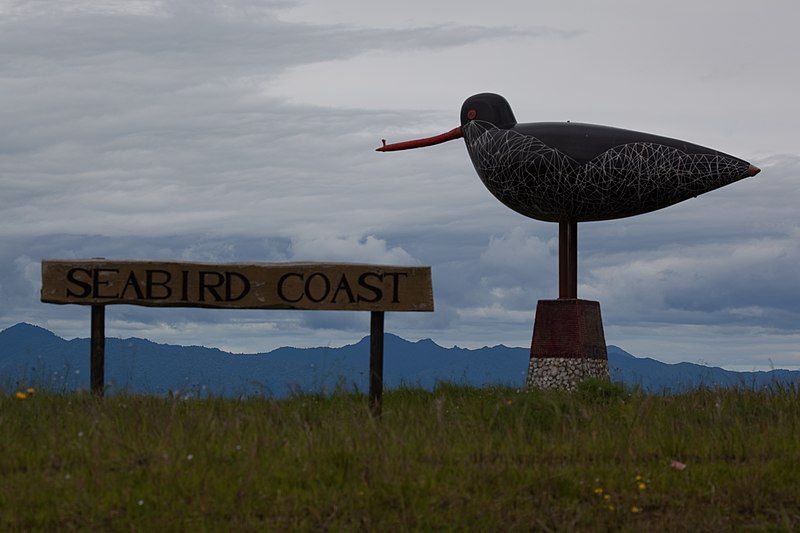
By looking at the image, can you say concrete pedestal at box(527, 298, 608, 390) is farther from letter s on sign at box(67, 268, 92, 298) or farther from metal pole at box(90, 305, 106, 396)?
letter s on sign at box(67, 268, 92, 298)

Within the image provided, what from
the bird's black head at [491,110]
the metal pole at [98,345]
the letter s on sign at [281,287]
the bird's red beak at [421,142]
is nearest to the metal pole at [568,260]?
the bird's black head at [491,110]

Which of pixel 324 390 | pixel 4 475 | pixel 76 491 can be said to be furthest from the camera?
pixel 324 390

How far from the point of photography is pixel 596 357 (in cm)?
1357

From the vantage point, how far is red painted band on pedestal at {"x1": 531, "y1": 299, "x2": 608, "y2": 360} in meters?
13.4

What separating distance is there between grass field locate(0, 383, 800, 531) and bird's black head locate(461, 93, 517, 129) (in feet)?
21.2

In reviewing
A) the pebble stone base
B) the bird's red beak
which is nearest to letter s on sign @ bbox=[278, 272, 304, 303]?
the pebble stone base

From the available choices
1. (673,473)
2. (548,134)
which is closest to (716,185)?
(548,134)

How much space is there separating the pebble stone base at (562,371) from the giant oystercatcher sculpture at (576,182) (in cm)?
1

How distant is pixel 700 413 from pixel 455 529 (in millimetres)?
4392

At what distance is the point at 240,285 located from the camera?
380 inches

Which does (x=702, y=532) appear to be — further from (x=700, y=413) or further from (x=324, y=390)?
(x=324, y=390)

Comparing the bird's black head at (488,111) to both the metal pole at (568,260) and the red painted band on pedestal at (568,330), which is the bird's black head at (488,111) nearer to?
the metal pole at (568,260)

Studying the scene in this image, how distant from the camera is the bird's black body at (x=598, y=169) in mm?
13016

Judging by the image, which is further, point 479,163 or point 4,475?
point 479,163
